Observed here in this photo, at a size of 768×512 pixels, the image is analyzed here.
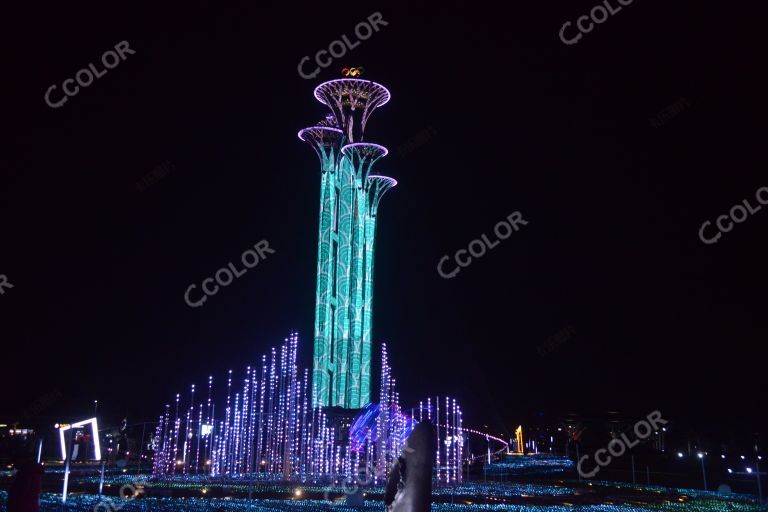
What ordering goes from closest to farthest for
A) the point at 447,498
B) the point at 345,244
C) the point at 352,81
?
the point at 447,498
the point at 352,81
the point at 345,244

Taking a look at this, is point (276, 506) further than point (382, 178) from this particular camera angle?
No

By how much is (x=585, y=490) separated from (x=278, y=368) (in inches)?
570

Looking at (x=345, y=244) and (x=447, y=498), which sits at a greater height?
(x=345, y=244)

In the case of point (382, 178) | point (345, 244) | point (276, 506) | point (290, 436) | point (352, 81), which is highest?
point (352, 81)

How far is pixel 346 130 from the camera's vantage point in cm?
2866

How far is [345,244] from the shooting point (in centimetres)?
2856

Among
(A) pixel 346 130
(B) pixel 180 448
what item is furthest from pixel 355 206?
(B) pixel 180 448

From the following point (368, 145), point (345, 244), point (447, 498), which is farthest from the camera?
point (345, 244)

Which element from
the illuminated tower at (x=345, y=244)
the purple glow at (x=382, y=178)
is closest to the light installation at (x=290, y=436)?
the illuminated tower at (x=345, y=244)

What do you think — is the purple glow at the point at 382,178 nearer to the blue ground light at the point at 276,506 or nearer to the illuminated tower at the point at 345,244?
the illuminated tower at the point at 345,244

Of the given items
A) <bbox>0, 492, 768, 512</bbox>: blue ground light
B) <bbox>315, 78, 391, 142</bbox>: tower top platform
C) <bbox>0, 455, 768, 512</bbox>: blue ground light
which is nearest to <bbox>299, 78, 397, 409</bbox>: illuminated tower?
<bbox>315, 78, 391, 142</bbox>: tower top platform

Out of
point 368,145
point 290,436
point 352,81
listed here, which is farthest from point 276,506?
point 352,81

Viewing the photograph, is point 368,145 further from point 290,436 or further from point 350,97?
point 290,436

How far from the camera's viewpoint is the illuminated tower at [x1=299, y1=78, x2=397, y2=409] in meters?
27.8
